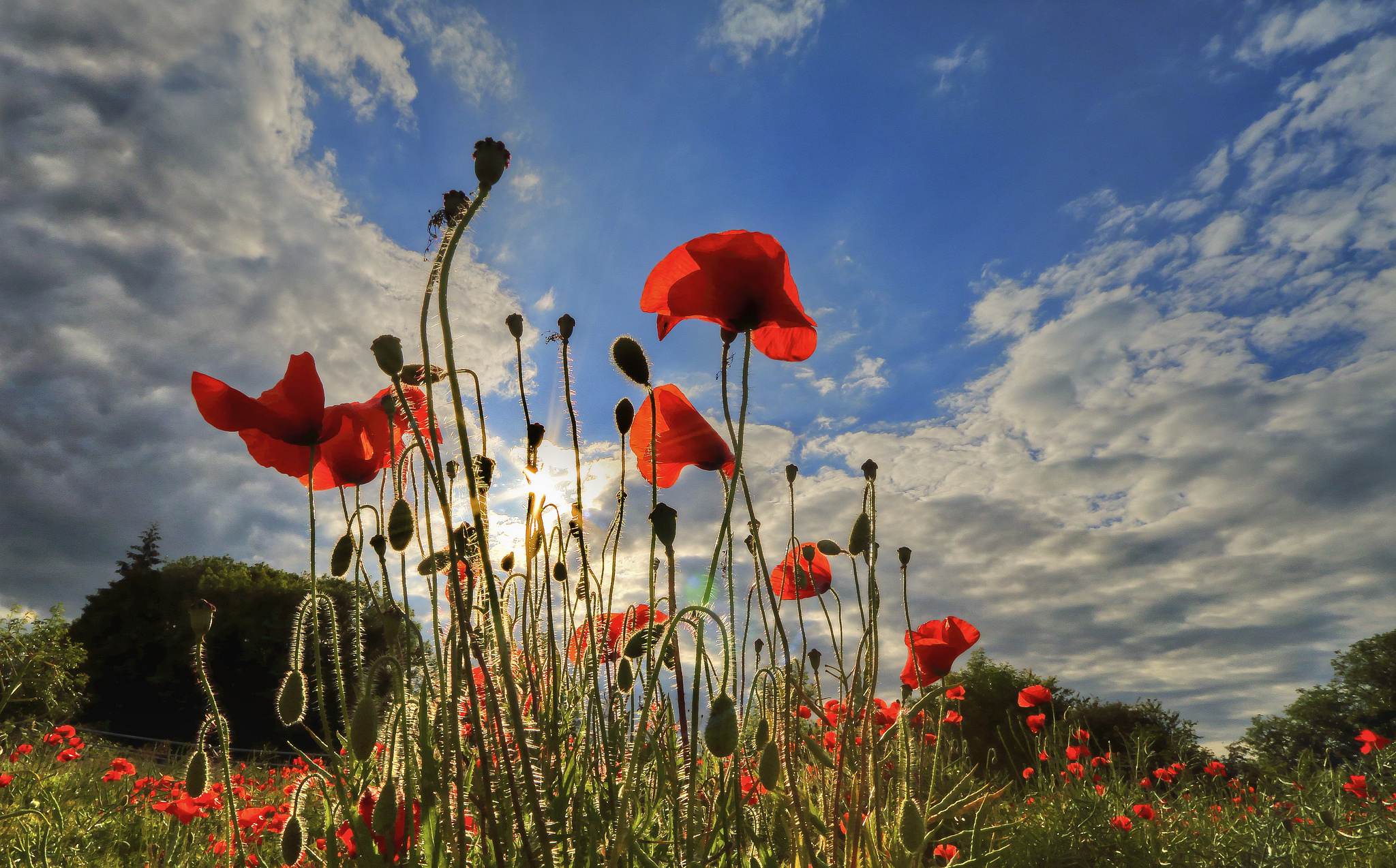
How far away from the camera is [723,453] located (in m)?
1.92

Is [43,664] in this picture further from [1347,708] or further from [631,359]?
[1347,708]

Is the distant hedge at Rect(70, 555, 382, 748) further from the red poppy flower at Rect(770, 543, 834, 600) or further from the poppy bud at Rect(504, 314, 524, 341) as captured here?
the poppy bud at Rect(504, 314, 524, 341)

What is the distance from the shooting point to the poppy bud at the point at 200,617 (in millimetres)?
1525

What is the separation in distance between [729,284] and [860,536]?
0.76m

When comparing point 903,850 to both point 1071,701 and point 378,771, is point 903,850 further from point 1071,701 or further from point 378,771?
point 1071,701

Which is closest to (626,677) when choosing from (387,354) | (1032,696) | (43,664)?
(387,354)

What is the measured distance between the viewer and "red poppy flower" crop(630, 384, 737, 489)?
1.87 metres

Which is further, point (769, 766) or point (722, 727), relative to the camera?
point (769, 766)

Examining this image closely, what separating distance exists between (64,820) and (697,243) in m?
4.96

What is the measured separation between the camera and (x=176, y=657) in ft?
61.5

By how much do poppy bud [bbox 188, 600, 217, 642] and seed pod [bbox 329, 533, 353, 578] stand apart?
0.83 feet

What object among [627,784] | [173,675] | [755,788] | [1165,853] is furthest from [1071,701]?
[173,675]

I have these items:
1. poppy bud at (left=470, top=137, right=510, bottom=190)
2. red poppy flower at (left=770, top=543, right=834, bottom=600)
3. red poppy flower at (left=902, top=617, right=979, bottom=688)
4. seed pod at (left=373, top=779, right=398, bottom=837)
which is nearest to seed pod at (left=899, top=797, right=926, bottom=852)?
red poppy flower at (left=770, top=543, right=834, bottom=600)

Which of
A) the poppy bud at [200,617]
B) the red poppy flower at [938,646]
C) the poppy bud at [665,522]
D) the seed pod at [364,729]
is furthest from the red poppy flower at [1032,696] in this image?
the poppy bud at [200,617]
